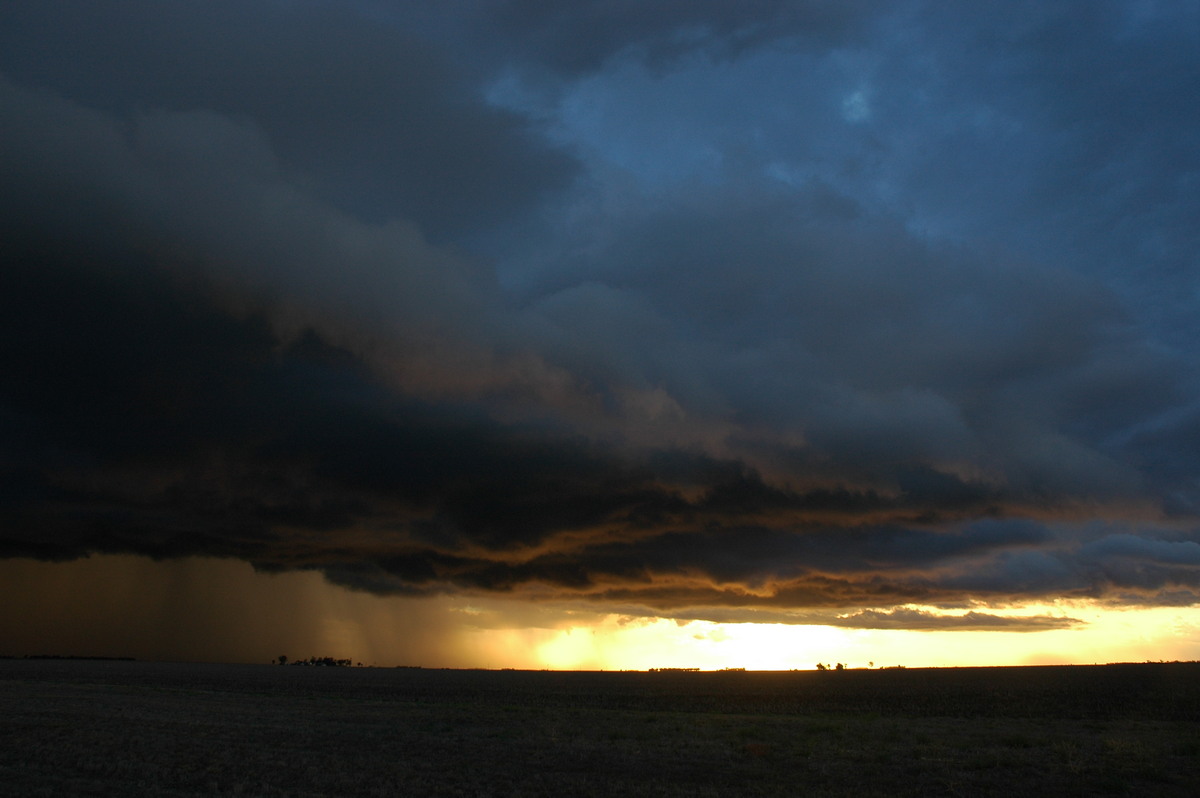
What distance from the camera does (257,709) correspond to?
5088 centimetres

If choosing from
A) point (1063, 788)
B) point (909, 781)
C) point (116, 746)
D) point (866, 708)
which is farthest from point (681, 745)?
point (866, 708)

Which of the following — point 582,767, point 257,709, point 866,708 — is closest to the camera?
point 582,767

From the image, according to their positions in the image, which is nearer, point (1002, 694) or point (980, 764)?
point (980, 764)

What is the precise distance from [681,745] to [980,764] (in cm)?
1161

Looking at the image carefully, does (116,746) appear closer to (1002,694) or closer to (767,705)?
(767,705)

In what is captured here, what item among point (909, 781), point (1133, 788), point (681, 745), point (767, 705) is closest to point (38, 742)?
A: point (681, 745)

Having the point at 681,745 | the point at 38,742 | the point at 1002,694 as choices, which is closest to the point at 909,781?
the point at 681,745

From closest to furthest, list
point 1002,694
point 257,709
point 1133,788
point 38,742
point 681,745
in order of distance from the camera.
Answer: point 1133,788, point 38,742, point 681,745, point 257,709, point 1002,694

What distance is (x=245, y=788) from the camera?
73.9ft

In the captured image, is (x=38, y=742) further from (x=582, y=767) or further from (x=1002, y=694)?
(x=1002, y=694)

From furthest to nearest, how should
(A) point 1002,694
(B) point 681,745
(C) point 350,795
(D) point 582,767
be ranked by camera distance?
(A) point 1002,694 → (B) point 681,745 → (D) point 582,767 → (C) point 350,795

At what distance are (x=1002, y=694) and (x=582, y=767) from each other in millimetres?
69499

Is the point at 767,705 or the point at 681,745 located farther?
the point at 767,705

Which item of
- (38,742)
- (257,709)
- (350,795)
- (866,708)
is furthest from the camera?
(866,708)
